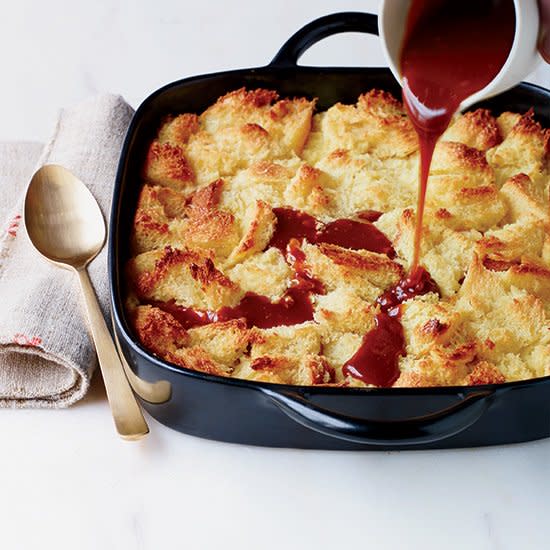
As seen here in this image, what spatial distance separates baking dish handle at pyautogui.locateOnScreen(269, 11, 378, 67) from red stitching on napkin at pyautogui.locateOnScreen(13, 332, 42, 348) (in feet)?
3.04

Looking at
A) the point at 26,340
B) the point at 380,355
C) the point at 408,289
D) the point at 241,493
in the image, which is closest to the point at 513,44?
the point at 408,289

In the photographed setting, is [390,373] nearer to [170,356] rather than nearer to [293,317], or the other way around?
[293,317]

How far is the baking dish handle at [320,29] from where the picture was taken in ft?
7.90

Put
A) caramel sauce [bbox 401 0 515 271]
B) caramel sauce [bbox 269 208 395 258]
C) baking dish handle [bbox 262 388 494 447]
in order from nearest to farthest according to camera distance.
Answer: baking dish handle [bbox 262 388 494 447] < caramel sauce [bbox 401 0 515 271] < caramel sauce [bbox 269 208 395 258]

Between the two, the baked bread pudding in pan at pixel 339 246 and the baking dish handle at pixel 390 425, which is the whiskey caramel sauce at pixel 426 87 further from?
the baking dish handle at pixel 390 425

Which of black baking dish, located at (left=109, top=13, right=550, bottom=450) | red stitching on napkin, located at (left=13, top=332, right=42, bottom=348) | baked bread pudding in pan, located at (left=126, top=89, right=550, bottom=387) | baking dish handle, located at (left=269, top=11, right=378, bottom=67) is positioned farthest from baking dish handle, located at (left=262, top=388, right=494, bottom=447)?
baking dish handle, located at (left=269, top=11, right=378, bottom=67)

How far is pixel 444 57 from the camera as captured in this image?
2.01 metres

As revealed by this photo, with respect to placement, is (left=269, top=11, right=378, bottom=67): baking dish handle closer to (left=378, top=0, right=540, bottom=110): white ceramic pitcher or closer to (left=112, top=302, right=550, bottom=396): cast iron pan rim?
(left=378, top=0, right=540, bottom=110): white ceramic pitcher

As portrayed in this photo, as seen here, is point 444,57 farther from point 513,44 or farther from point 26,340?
point 26,340

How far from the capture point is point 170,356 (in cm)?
184

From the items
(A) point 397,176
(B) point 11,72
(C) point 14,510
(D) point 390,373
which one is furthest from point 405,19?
(B) point 11,72

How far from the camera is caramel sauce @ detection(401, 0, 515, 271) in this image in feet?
6.47

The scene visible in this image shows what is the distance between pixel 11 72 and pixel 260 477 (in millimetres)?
1715

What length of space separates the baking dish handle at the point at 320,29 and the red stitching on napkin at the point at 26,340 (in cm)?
93
